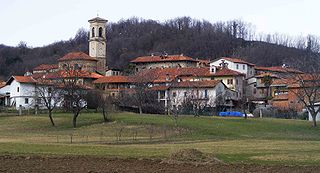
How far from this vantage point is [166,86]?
12350 cm

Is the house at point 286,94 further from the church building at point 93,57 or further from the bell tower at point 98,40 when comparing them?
the bell tower at point 98,40

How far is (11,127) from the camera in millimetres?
81875

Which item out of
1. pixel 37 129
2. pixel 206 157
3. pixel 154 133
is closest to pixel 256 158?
pixel 206 157

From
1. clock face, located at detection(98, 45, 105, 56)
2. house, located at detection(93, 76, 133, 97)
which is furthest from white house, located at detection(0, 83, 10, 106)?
clock face, located at detection(98, 45, 105, 56)

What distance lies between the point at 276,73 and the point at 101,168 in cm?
13347

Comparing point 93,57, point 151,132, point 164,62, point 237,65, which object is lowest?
point 151,132

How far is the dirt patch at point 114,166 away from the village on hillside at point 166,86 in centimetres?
5854

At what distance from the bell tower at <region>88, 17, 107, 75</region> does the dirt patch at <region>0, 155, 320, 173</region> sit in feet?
409

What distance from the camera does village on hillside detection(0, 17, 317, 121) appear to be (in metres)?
108

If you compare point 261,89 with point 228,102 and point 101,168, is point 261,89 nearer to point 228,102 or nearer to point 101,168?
point 228,102

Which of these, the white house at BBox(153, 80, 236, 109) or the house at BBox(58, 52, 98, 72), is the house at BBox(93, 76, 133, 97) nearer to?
the white house at BBox(153, 80, 236, 109)

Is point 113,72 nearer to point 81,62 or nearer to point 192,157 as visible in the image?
point 81,62

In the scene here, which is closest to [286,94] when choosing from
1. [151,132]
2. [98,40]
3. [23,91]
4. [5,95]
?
[23,91]

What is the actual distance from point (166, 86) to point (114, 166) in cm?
9165
